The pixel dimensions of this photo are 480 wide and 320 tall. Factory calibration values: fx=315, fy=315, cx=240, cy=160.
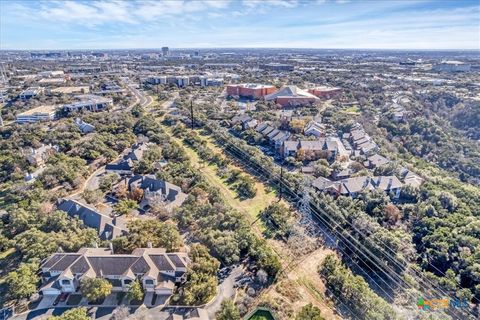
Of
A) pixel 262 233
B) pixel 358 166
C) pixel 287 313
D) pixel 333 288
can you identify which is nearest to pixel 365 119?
pixel 358 166

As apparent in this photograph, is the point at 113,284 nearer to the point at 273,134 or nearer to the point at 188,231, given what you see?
the point at 188,231

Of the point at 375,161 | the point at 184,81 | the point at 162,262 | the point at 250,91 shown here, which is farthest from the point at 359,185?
the point at 184,81

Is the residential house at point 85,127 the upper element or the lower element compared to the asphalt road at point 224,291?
upper

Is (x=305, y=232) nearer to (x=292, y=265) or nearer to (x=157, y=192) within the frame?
(x=292, y=265)

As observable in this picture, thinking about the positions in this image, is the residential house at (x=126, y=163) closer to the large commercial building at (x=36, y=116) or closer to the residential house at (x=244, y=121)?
the residential house at (x=244, y=121)

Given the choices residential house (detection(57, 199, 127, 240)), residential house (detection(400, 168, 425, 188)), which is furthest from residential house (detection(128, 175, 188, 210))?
residential house (detection(400, 168, 425, 188))

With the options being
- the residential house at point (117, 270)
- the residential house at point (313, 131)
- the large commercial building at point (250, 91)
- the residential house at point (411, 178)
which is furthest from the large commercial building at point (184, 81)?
the residential house at point (117, 270)

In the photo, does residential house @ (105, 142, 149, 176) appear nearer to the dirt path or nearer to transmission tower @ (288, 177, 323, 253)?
the dirt path
